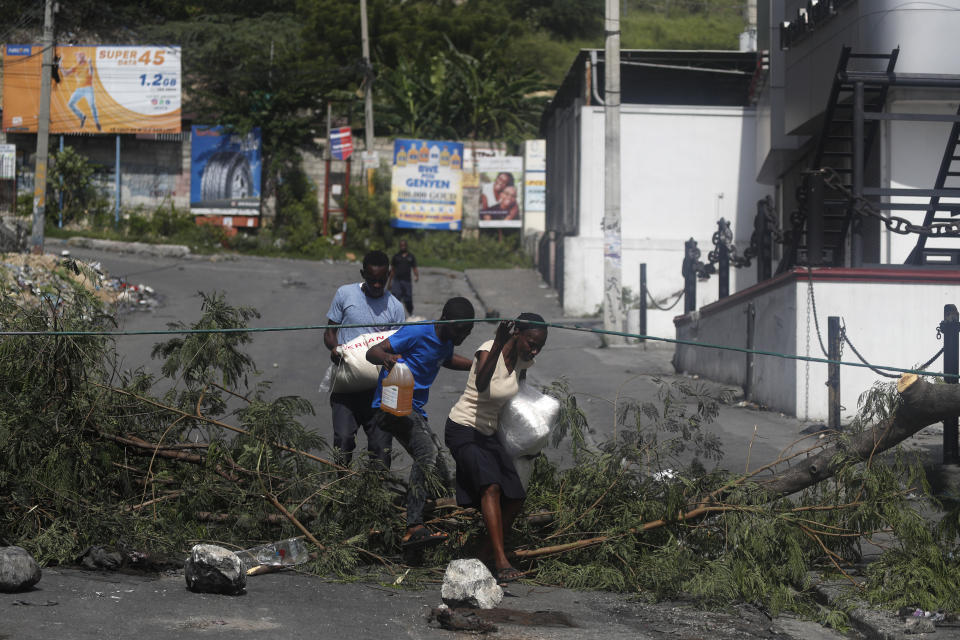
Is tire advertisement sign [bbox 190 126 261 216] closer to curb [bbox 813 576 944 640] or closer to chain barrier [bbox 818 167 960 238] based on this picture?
chain barrier [bbox 818 167 960 238]

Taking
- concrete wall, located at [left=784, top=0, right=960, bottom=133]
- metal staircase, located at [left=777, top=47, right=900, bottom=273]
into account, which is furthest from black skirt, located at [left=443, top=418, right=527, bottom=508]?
concrete wall, located at [left=784, top=0, right=960, bottom=133]

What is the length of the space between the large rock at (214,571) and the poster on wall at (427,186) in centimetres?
2611

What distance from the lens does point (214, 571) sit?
187 inches

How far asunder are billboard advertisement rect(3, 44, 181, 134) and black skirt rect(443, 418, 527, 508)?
90.1 feet

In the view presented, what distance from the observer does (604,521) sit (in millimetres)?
5672

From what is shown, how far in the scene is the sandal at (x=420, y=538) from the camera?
5.45m

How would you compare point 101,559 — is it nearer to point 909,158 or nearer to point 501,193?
point 909,158

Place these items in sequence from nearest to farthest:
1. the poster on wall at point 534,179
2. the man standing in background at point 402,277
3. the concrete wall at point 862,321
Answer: the concrete wall at point 862,321 < the man standing in background at point 402,277 < the poster on wall at point 534,179

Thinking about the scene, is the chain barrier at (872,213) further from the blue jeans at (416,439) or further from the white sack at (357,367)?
the blue jeans at (416,439)

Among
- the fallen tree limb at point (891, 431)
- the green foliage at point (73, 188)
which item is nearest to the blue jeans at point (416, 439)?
the fallen tree limb at point (891, 431)

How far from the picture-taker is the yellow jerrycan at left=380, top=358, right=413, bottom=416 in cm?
566

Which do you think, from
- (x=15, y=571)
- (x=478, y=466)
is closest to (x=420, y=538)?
(x=478, y=466)

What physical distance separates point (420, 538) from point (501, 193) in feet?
86.3

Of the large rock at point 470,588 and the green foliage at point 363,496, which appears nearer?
the large rock at point 470,588
